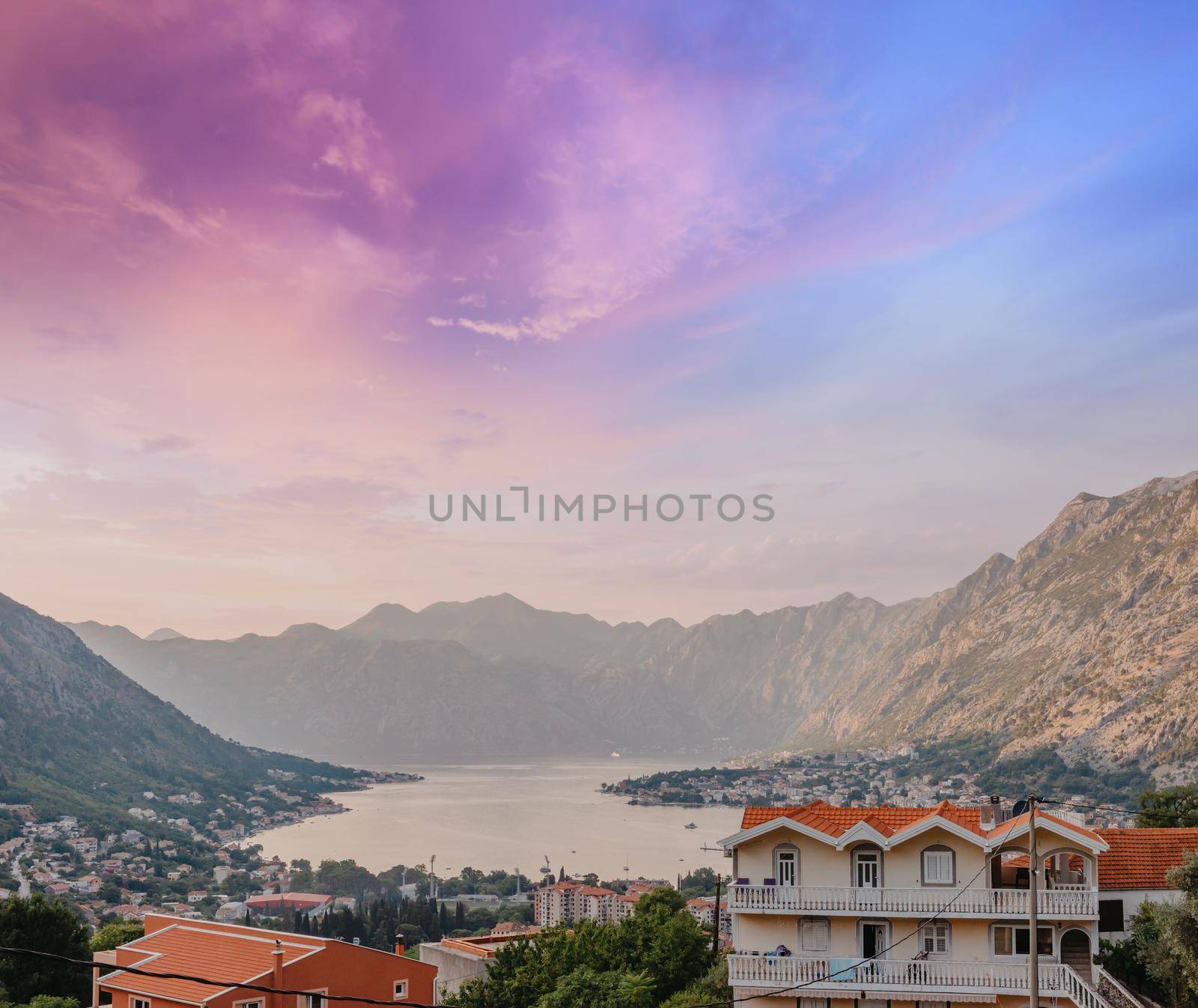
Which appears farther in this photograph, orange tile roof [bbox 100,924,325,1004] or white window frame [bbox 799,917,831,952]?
orange tile roof [bbox 100,924,325,1004]

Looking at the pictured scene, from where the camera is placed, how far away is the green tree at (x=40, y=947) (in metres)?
38.9

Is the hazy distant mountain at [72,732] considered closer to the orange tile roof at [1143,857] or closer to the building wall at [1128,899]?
the orange tile roof at [1143,857]

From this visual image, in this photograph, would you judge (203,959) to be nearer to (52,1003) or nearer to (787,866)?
(52,1003)

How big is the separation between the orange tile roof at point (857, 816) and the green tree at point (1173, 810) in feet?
62.5

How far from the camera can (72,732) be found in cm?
16425

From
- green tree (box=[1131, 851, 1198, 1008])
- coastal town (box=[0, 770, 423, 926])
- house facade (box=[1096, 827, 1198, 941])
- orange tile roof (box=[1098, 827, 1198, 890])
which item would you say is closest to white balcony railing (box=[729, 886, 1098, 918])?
green tree (box=[1131, 851, 1198, 1008])

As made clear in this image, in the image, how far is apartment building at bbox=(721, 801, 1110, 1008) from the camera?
66.1ft

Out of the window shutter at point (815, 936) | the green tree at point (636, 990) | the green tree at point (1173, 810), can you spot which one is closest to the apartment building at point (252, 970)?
the green tree at point (636, 990)

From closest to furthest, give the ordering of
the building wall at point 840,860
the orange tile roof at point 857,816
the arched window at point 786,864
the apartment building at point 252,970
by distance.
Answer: the building wall at point 840,860 < the orange tile roof at point 857,816 < the arched window at point 786,864 < the apartment building at point 252,970

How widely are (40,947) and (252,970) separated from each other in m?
26.2

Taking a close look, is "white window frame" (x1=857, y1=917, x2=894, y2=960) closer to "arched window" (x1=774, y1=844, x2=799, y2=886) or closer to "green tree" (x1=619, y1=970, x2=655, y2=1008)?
"arched window" (x1=774, y1=844, x2=799, y2=886)

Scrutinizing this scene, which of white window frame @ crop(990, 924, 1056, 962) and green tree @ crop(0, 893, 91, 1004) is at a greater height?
white window frame @ crop(990, 924, 1056, 962)

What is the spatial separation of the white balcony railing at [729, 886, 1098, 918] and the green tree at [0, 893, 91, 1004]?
92.9ft

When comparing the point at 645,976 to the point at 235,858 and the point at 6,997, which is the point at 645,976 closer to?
the point at 6,997
